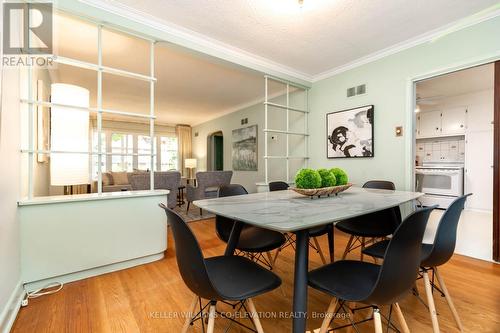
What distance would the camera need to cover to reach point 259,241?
170 cm

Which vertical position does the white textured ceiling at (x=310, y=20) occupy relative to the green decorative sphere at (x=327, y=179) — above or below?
above

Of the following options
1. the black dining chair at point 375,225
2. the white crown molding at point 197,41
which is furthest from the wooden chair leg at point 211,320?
the white crown molding at point 197,41

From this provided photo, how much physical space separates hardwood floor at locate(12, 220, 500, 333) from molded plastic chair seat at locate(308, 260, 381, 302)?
536mm

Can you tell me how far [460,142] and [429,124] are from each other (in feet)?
2.56

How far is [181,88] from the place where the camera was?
4738 mm

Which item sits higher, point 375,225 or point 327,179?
point 327,179

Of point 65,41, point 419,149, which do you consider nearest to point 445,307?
point 65,41

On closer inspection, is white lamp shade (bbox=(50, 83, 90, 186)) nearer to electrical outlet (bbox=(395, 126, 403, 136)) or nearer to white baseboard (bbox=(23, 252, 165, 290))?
white baseboard (bbox=(23, 252, 165, 290))

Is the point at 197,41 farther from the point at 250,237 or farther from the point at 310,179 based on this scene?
the point at 250,237

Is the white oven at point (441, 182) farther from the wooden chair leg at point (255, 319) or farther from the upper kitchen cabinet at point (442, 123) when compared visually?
the wooden chair leg at point (255, 319)

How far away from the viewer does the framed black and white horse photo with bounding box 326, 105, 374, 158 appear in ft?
11.3

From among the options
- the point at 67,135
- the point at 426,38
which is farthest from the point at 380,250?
the point at 67,135

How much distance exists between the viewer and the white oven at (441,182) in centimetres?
492

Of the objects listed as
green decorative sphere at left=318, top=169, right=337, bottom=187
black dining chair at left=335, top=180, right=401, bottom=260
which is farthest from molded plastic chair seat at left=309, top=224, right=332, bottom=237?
green decorative sphere at left=318, top=169, right=337, bottom=187
